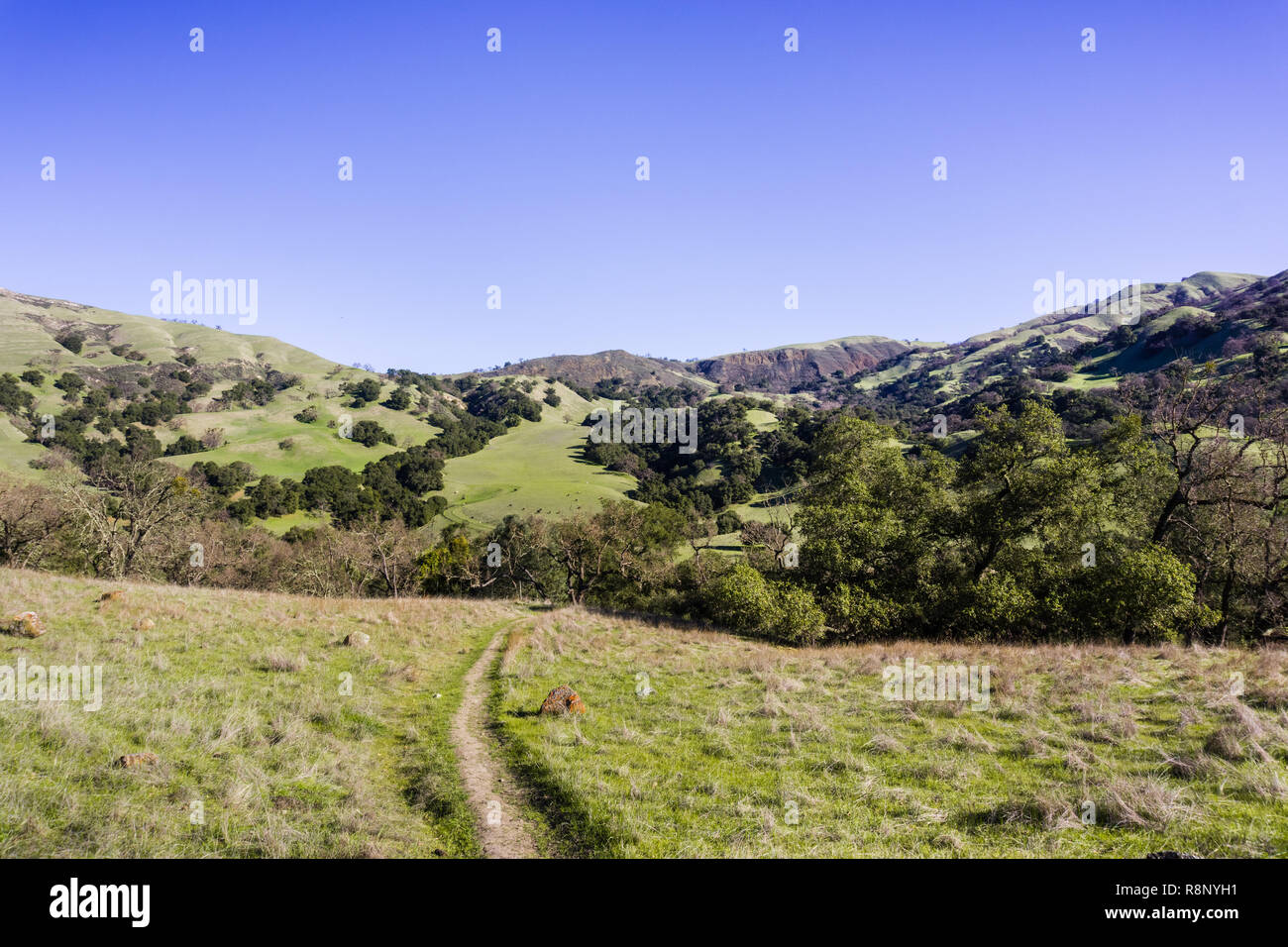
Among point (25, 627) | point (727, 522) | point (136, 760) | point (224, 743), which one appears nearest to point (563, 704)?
point (224, 743)

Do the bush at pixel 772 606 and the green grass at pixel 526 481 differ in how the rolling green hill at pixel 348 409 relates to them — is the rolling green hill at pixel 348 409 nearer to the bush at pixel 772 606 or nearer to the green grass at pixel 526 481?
the green grass at pixel 526 481

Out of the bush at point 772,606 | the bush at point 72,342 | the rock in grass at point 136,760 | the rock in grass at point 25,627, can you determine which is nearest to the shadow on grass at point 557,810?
the rock in grass at point 136,760

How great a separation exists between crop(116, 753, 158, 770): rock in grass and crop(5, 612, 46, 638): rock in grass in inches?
435

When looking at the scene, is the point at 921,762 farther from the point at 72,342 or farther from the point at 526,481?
the point at 72,342

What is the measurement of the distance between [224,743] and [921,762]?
13.5 meters

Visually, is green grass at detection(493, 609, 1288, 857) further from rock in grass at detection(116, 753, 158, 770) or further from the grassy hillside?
rock in grass at detection(116, 753, 158, 770)

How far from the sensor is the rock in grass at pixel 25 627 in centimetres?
1600

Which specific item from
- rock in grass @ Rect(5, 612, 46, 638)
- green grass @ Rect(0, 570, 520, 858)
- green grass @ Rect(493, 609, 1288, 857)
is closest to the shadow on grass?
green grass @ Rect(493, 609, 1288, 857)

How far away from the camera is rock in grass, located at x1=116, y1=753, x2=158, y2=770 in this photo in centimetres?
907

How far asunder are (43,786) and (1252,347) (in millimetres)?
153674

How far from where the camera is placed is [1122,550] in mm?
26078

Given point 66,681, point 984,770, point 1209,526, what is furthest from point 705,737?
point 1209,526

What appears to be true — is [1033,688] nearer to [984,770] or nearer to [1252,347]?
[984,770]

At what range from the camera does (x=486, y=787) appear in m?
10.5
